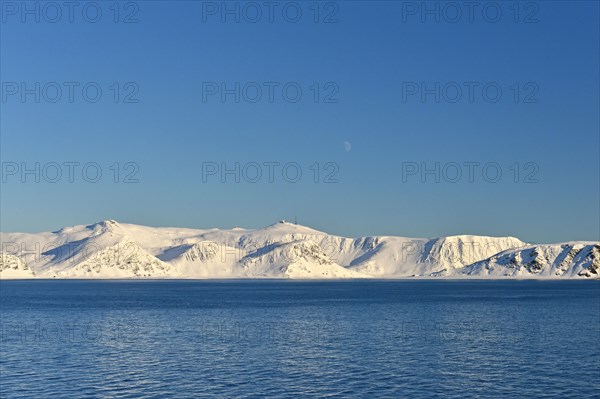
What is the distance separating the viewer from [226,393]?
70000 mm

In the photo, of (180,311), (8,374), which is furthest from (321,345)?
(180,311)

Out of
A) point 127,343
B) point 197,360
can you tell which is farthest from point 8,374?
point 127,343

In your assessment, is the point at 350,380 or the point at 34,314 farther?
the point at 34,314

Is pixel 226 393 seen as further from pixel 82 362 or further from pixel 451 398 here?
pixel 82 362

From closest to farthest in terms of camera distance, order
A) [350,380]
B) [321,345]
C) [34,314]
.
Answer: [350,380] → [321,345] → [34,314]

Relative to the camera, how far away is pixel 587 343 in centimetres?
10769

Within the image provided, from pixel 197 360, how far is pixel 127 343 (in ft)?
75.0

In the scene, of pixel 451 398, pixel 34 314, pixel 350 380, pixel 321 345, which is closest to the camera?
pixel 451 398

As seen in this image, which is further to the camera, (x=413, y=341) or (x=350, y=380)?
(x=413, y=341)

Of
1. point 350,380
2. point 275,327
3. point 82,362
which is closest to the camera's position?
point 350,380

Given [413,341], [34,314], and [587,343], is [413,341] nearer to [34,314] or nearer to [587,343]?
[587,343]

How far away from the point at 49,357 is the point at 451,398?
175 ft

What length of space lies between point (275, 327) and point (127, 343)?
34979mm

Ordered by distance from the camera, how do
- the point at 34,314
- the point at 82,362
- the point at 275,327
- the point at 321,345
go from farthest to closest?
the point at 34,314 < the point at 275,327 < the point at 321,345 < the point at 82,362
